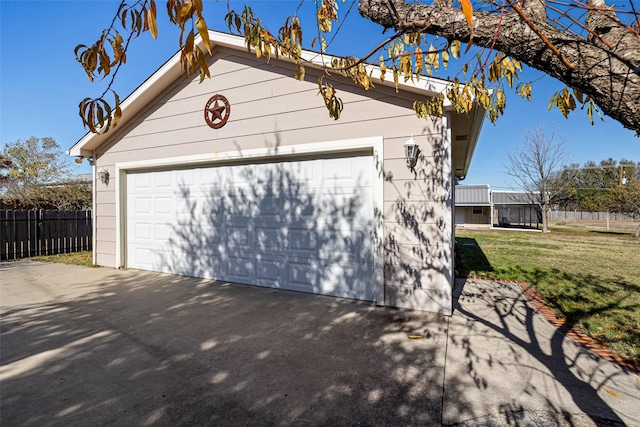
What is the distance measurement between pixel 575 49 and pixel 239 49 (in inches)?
214

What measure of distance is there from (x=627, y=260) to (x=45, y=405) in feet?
42.5

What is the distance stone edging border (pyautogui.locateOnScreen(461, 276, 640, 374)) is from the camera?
294cm

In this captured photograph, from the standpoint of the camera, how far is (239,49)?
5508 mm

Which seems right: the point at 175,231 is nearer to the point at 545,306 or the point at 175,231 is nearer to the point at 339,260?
the point at 339,260

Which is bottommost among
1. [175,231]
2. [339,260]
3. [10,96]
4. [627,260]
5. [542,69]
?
[627,260]

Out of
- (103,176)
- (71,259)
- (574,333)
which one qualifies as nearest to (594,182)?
(574,333)

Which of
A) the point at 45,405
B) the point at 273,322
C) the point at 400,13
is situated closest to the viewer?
the point at 400,13

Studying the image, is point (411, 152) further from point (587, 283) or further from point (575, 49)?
point (587, 283)

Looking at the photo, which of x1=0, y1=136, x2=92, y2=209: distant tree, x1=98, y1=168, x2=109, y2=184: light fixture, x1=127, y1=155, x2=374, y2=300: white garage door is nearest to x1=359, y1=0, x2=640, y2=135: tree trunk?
x1=127, y1=155, x2=374, y2=300: white garage door

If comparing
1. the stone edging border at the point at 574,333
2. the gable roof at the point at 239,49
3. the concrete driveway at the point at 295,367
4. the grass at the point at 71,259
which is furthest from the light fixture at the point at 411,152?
the grass at the point at 71,259

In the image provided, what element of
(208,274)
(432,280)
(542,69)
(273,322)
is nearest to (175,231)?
(208,274)

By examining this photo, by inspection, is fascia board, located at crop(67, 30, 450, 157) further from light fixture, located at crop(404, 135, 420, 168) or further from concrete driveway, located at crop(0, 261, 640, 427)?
concrete driveway, located at crop(0, 261, 640, 427)

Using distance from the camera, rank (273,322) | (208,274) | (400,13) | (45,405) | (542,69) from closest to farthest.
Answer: (542,69)
(400,13)
(45,405)
(273,322)
(208,274)

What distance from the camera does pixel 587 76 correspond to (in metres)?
1.25
